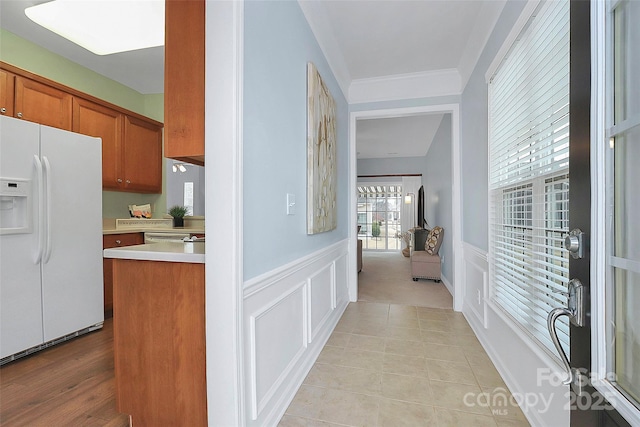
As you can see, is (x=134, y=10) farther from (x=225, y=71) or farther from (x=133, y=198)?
(x=133, y=198)

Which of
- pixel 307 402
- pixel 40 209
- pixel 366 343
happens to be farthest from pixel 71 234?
pixel 366 343

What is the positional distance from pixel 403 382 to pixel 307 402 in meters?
0.64

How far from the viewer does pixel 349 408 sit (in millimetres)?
1653

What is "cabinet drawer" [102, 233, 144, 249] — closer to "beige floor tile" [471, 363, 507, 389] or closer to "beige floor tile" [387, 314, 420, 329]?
"beige floor tile" [387, 314, 420, 329]

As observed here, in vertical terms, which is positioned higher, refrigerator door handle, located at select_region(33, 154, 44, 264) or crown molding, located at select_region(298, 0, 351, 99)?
crown molding, located at select_region(298, 0, 351, 99)

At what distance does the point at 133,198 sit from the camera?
3951 mm

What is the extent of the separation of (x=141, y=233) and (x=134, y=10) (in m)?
2.23

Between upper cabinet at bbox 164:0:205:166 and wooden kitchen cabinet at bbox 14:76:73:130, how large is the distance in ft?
7.50

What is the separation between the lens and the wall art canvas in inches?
80.6

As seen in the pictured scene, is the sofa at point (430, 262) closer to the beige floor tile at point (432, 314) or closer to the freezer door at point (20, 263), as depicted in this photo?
the beige floor tile at point (432, 314)

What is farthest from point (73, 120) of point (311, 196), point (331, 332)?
point (331, 332)

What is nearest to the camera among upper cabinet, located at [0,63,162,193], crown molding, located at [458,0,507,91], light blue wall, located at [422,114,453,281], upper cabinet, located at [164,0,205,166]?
upper cabinet, located at [164,0,205,166]

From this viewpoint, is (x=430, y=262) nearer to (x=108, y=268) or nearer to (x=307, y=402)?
(x=307, y=402)

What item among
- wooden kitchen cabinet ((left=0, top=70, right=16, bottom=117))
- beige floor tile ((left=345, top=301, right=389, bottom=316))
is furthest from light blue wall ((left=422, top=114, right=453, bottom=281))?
wooden kitchen cabinet ((left=0, top=70, right=16, bottom=117))
